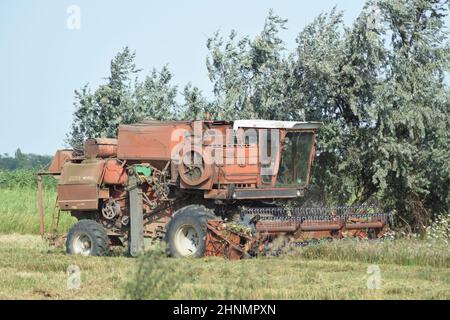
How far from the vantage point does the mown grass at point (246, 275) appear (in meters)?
9.14

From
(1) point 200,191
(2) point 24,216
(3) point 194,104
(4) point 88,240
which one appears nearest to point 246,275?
(1) point 200,191

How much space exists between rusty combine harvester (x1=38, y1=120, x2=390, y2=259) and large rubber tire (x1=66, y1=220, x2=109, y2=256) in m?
0.02

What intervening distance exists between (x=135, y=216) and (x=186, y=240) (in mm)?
1289

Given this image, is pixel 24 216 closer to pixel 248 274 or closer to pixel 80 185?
pixel 80 185

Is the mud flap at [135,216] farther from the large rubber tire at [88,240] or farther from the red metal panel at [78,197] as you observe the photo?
the red metal panel at [78,197]

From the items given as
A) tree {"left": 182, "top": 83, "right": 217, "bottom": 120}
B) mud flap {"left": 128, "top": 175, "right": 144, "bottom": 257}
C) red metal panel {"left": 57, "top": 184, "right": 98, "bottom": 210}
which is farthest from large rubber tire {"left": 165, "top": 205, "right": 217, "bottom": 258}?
tree {"left": 182, "top": 83, "right": 217, "bottom": 120}

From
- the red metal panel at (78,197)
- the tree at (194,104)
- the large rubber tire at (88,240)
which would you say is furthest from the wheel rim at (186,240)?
the tree at (194,104)

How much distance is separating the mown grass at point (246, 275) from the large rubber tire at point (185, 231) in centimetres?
97

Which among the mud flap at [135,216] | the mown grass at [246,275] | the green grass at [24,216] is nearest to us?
the mown grass at [246,275]

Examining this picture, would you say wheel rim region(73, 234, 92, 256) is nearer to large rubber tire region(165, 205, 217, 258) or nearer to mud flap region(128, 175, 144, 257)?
mud flap region(128, 175, 144, 257)
